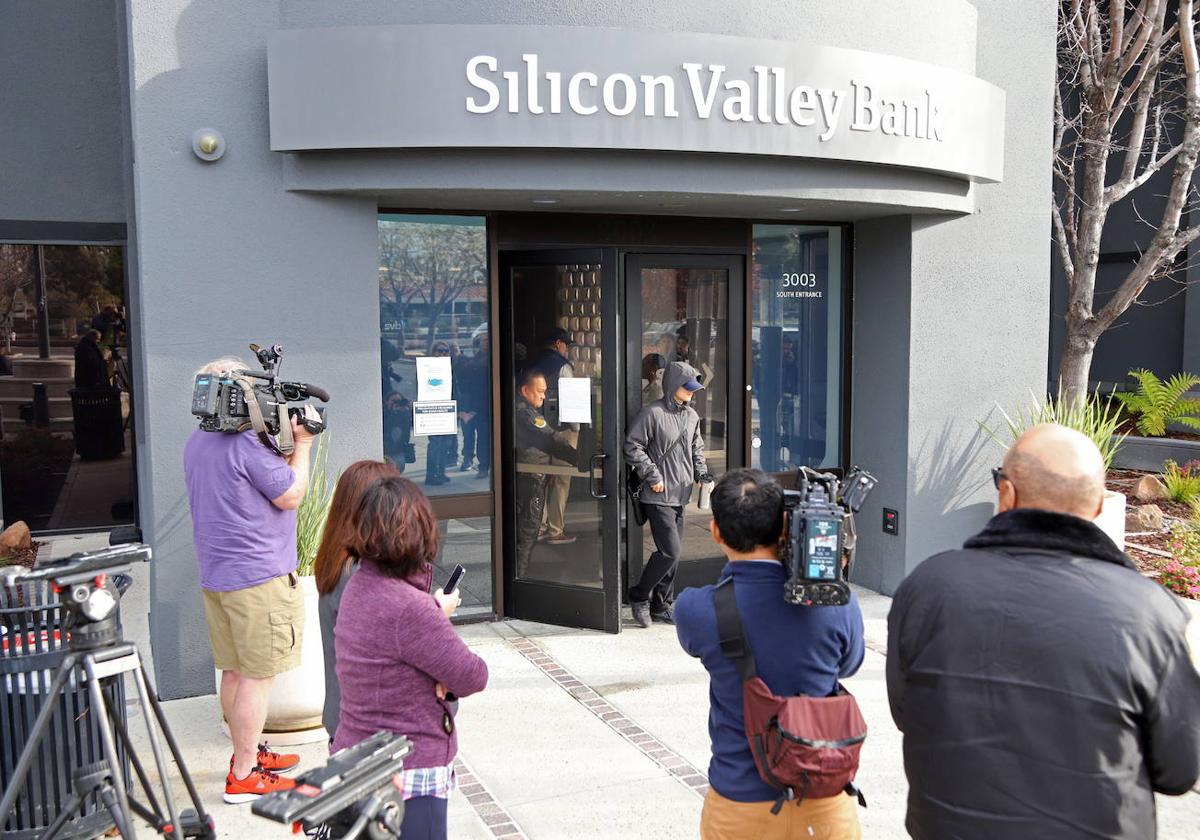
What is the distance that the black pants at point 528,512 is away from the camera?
7.45m

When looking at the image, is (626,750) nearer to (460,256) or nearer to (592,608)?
(592,608)

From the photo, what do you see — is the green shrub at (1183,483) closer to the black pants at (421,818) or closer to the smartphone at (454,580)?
the smartphone at (454,580)

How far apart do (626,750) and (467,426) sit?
2.81 meters

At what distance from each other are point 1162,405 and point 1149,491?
3195mm

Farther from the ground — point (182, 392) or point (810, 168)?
point (810, 168)

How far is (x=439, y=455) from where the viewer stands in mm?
7352

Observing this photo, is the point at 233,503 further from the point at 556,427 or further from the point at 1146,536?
the point at 1146,536

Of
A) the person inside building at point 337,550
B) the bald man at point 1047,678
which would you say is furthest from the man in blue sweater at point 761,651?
the person inside building at point 337,550

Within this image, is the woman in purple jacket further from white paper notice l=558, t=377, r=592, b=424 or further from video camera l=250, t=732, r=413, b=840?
white paper notice l=558, t=377, r=592, b=424

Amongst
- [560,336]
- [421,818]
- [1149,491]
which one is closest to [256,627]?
[421,818]

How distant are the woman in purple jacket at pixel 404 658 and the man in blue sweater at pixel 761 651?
2.21 ft

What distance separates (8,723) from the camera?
12.6 feet

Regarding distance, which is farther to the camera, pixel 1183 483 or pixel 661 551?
pixel 1183 483

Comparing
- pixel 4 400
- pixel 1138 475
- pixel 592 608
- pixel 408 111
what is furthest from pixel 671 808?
pixel 1138 475
